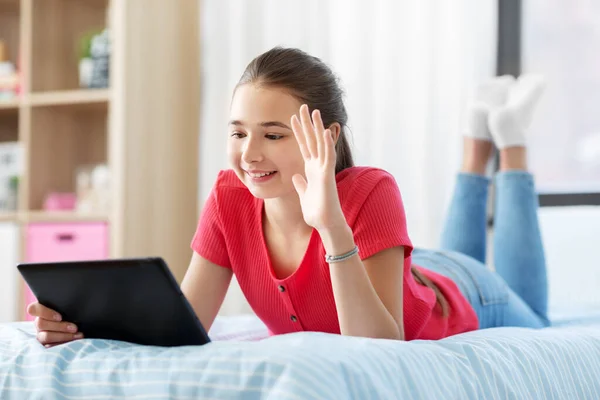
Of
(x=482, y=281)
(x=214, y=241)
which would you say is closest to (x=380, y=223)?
Answer: (x=214, y=241)

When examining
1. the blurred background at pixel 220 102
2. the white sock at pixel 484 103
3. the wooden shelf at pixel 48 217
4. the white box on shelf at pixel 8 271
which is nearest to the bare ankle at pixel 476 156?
the white sock at pixel 484 103

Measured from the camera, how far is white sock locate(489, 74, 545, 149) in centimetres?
202

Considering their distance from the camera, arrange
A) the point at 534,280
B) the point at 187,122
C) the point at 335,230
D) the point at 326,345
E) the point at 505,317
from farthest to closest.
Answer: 1. the point at 187,122
2. the point at 534,280
3. the point at 505,317
4. the point at 335,230
5. the point at 326,345

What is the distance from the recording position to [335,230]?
1.05m

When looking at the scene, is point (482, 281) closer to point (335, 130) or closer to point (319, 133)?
point (335, 130)

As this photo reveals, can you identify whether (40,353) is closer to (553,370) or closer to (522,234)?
(553,370)

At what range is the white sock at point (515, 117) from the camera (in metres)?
2.02

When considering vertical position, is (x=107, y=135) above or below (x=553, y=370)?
above

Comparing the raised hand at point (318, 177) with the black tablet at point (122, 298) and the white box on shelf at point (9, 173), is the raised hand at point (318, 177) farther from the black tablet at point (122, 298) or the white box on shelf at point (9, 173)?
the white box on shelf at point (9, 173)

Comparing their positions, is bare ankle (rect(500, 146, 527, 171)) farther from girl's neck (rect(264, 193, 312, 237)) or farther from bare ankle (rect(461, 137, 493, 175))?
girl's neck (rect(264, 193, 312, 237))

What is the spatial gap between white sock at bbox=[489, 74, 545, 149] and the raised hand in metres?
1.05

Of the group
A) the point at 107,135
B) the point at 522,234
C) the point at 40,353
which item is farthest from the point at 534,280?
the point at 107,135

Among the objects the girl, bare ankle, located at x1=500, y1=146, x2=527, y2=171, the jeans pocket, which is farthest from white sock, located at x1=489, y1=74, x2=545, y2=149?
the girl

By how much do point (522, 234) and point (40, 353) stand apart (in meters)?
1.39
